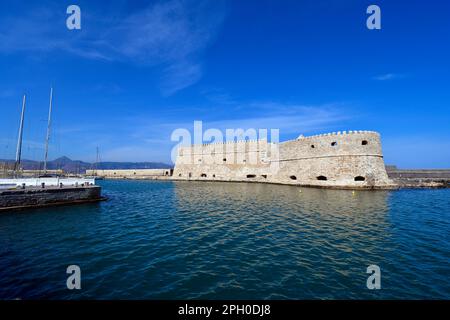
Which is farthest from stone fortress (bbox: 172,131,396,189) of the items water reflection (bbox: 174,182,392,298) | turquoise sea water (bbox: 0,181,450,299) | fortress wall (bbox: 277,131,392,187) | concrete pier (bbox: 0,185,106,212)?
concrete pier (bbox: 0,185,106,212)

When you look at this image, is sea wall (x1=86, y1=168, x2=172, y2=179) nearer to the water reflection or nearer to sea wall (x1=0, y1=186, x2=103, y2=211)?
sea wall (x1=0, y1=186, x2=103, y2=211)

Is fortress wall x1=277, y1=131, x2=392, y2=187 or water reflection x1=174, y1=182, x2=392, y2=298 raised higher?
fortress wall x1=277, y1=131, x2=392, y2=187

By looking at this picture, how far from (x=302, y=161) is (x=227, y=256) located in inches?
1104

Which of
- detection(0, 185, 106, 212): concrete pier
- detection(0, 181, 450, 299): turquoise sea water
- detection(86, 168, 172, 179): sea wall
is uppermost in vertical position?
detection(86, 168, 172, 179): sea wall

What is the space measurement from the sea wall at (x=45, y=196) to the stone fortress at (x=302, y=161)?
26.1m

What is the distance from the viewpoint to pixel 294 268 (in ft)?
20.4

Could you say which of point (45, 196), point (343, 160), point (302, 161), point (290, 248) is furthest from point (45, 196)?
point (343, 160)

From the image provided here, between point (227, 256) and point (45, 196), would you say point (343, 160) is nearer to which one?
point (227, 256)

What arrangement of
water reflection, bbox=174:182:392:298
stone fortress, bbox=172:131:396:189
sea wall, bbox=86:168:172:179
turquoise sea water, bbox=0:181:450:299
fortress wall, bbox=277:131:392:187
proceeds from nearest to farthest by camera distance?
turquoise sea water, bbox=0:181:450:299 < water reflection, bbox=174:182:392:298 < fortress wall, bbox=277:131:392:187 < stone fortress, bbox=172:131:396:189 < sea wall, bbox=86:168:172:179

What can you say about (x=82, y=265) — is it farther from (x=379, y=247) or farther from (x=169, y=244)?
(x=379, y=247)

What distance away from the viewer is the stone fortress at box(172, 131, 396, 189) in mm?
27266

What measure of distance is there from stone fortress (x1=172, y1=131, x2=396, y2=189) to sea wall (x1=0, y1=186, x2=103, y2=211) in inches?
1027

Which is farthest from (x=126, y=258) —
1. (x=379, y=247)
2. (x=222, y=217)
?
(x=379, y=247)

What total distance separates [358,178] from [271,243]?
24305mm
